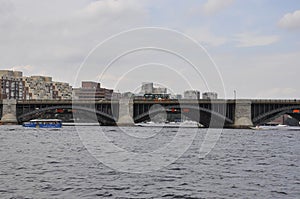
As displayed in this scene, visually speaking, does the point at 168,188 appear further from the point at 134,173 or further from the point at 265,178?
the point at 265,178

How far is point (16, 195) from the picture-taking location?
3516 cm

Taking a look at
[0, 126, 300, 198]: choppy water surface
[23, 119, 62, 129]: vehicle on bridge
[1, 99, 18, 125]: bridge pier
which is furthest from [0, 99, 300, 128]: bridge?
[0, 126, 300, 198]: choppy water surface

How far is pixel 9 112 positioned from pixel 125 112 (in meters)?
50.5

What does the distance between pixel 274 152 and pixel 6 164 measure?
42.5m

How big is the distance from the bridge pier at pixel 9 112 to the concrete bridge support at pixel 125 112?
45237 millimetres

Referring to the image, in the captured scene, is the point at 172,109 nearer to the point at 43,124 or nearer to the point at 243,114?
the point at 243,114

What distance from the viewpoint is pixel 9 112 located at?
18438 centimetres

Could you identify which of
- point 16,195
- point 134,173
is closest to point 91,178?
point 134,173

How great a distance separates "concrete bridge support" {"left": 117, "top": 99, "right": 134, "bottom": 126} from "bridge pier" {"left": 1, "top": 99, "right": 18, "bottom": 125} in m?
45.2

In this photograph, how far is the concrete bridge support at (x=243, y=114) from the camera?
154000 mm

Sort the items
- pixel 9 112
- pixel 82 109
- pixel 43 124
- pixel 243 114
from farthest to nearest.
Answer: pixel 9 112 → pixel 82 109 → pixel 43 124 → pixel 243 114

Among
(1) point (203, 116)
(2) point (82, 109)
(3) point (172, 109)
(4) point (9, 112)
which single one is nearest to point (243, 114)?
(1) point (203, 116)

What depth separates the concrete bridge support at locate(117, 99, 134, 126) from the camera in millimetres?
167000

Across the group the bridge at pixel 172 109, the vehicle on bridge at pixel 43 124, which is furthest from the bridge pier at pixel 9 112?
the vehicle on bridge at pixel 43 124
